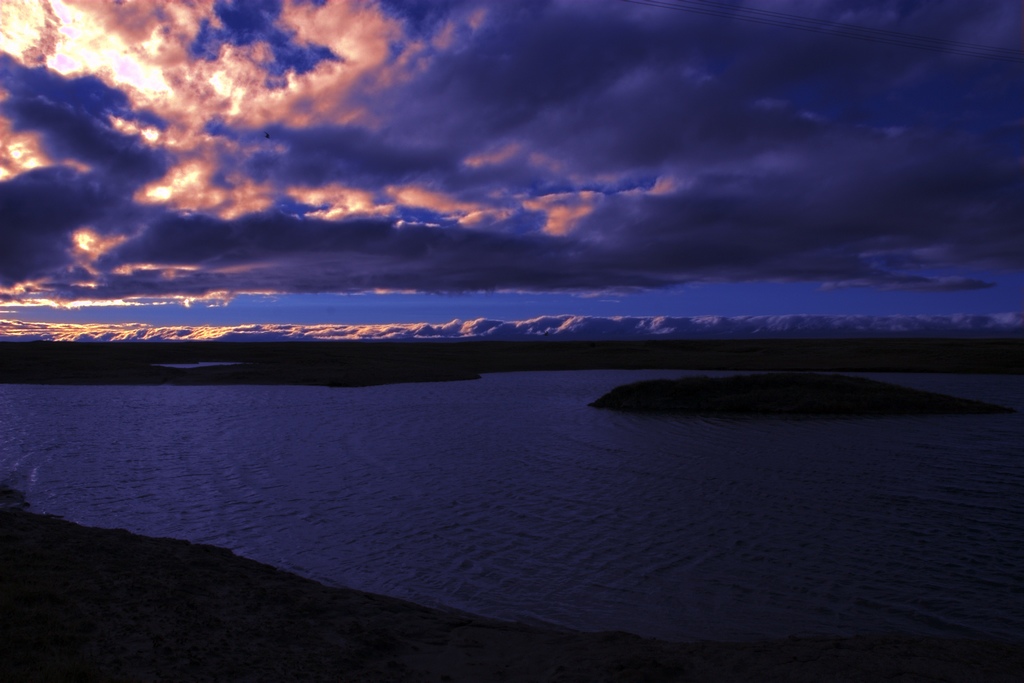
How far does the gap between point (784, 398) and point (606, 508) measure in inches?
643

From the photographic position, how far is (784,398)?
84.9 ft

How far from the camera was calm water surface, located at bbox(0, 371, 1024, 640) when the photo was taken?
8.13m

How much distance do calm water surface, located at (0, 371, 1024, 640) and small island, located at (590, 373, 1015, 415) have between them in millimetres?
2008

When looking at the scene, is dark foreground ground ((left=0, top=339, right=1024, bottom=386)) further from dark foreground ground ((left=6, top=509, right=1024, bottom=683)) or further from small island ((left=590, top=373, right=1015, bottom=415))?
dark foreground ground ((left=6, top=509, right=1024, bottom=683))

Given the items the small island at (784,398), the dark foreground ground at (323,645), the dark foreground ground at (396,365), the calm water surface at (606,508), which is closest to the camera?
the dark foreground ground at (323,645)

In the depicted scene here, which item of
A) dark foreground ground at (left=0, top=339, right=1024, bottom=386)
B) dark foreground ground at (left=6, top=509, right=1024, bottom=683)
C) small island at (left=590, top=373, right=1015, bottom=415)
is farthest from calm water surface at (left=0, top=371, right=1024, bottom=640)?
dark foreground ground at (left=0, top=339, right=1024, bottom=386)

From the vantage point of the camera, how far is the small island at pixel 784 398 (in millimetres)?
24797

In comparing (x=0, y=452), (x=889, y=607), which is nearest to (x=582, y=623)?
(x=889, y=607)

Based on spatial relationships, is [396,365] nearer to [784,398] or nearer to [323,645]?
[784,398]

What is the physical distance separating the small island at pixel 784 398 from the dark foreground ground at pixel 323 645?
19664mm

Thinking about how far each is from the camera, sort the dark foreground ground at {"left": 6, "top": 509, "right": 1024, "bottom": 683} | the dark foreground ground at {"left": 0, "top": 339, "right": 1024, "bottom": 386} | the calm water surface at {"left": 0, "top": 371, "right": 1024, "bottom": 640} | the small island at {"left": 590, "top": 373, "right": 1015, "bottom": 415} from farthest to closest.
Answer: the dark foreground ground at {"left": 0, "top": 339, "right": 1024, "bottom": 386} < the small island at {"left": 590, "top": 373, "right": 1015, "bottom": 415} < the calm water surface at {"left": 0, "top": 371, "right": 1024, "bottom": 640} < the dark foreground ground at {"left": 6, "top": 509, "right": 1024, "bottom": 683}

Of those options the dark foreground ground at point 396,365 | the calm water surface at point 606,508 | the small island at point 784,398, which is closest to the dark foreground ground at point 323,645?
the calm water surface at point 606,508

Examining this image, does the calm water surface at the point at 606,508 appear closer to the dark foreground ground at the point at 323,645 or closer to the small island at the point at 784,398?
the dark foreground ground at the point at 323,645

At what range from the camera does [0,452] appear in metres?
18.4
